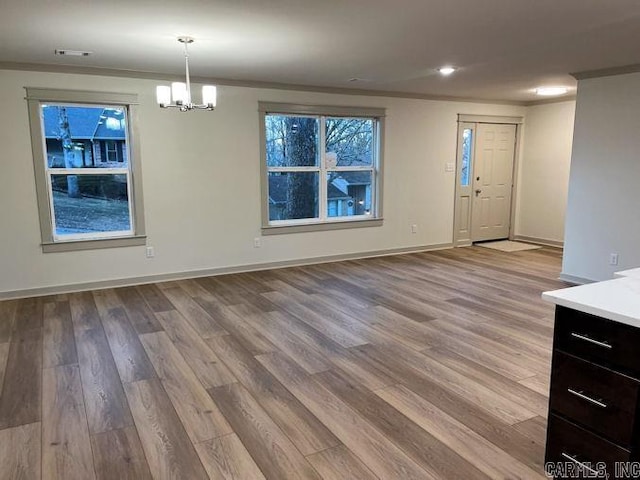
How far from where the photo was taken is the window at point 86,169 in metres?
4.70

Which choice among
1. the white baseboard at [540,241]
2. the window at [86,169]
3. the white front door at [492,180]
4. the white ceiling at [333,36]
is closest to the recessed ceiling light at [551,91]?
the white ceiling at [333,36]

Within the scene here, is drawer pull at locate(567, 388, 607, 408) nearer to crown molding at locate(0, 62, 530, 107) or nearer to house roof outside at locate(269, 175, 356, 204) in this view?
house roof outside at locate(269, 175, 356, 204)

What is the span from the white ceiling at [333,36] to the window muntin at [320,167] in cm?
96

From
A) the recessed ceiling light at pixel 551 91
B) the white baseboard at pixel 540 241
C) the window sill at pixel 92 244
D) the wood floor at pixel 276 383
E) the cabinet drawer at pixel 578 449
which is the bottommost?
the wood floor at pixel 276 383

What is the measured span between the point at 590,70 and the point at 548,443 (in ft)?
14.3

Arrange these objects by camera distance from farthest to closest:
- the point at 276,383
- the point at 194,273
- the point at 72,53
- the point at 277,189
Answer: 1. the point at 277,189
2. the point at 194,273
3. the point at 72,53
4. the point at 276,383

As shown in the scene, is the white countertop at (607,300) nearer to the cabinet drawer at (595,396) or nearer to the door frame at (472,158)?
the cabinet drawer at (595,396)

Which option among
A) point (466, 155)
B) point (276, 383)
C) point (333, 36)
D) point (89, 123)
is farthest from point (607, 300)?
point (466, 155)

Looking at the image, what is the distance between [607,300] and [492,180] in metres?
6.38

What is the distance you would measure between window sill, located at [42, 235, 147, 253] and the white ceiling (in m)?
1.81

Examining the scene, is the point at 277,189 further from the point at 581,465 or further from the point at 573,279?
the point at 581,465

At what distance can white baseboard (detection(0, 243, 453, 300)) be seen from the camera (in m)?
4.82

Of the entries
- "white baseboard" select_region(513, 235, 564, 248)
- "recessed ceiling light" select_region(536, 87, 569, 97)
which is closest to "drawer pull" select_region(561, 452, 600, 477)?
"recessed ceiling light" select_region(536, 87, 569, 97)

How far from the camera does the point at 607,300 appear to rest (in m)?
1.76
